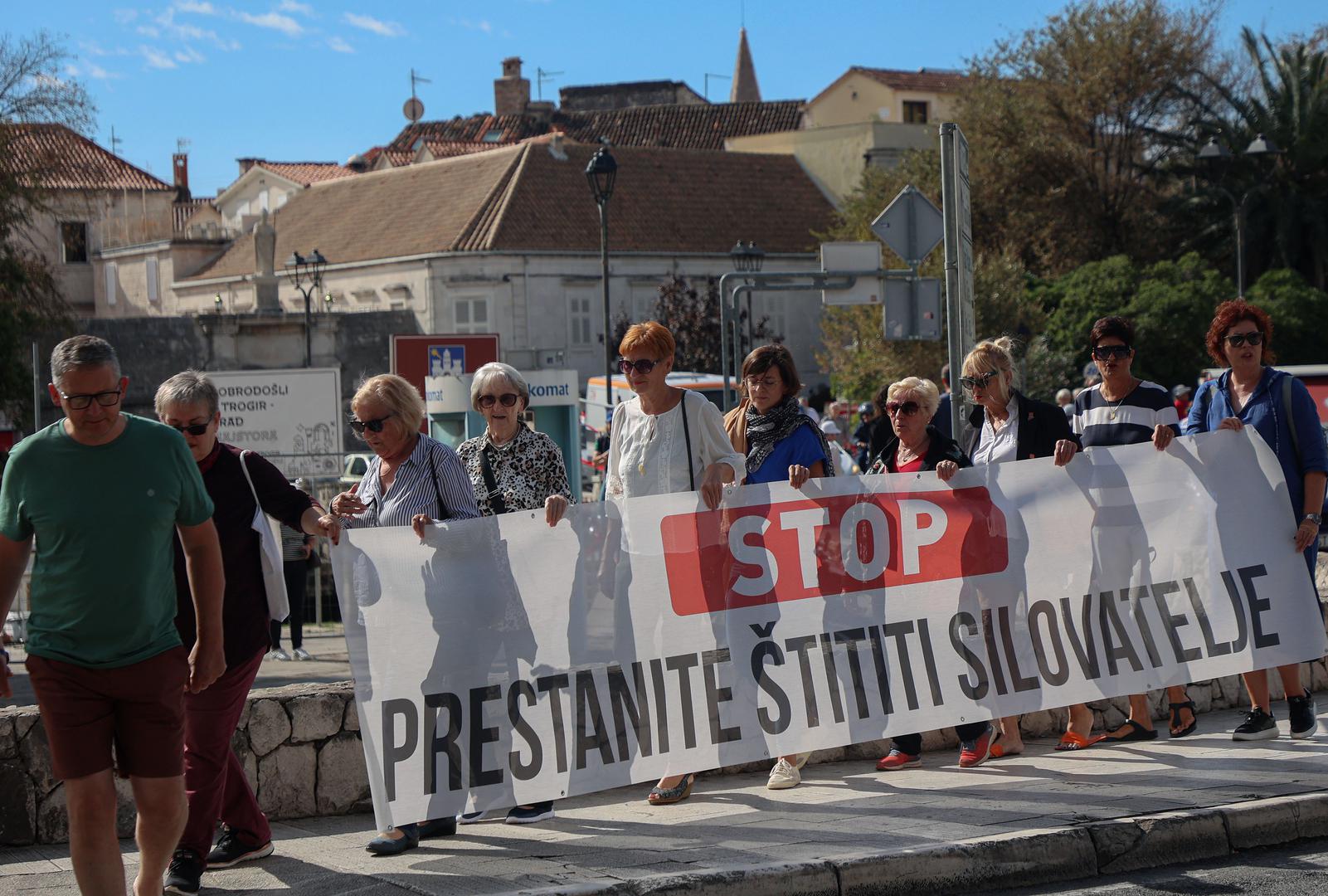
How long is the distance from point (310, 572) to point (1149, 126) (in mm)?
42557

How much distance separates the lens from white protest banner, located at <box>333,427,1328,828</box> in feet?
21.5

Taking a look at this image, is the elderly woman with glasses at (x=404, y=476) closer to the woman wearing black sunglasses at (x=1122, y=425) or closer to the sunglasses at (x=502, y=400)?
the sunglasses at (x=502, y=400)

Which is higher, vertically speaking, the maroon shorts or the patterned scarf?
the patterned scarf

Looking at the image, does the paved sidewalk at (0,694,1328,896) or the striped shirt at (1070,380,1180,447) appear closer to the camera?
the paved sidewalk at (0,694,1328,896)

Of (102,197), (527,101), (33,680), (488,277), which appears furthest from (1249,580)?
(527,101)

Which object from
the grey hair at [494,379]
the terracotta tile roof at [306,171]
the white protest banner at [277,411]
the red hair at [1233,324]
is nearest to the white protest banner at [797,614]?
the red hair at [1233,324]

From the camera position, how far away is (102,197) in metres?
42.0

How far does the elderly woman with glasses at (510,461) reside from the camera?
687 centimetres

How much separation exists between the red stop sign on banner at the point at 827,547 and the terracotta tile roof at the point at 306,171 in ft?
243

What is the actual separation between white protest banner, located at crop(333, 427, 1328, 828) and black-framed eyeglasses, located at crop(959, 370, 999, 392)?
45 centimetres

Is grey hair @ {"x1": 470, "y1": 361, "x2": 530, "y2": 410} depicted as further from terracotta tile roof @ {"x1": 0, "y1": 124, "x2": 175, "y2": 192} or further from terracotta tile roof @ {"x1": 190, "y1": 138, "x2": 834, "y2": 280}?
terracotta tile roof @ {"x1": 190, "y1": 138, "x2": 834, "y2": 280}

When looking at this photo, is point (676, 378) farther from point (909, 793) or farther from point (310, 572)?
point (909, 793)

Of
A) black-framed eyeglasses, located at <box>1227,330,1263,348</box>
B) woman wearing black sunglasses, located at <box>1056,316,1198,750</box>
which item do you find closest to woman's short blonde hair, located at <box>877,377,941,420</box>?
woman wearing black sunglasses, located at <box>1056,316,1198,750</box>

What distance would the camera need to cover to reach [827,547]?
7344 mm
